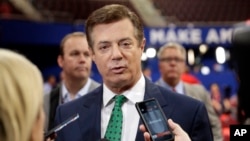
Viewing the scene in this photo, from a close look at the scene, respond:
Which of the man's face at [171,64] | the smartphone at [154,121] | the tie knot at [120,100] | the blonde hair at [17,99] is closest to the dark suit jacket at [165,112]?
the tie knot at [120,100]

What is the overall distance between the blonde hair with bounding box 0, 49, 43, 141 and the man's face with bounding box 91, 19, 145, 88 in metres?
0.75

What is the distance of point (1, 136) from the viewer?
1.18m

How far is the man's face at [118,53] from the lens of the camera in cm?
195

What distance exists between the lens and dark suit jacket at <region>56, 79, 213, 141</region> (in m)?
1.91

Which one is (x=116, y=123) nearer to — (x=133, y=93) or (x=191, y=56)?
(x=133, y=93)

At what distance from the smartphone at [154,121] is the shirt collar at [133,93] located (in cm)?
28

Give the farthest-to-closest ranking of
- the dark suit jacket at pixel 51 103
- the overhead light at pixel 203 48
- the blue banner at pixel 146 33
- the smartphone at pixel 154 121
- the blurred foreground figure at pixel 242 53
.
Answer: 1. the overhead light at pixel 203 48
2. the blue banner at pixel 146 33
3. the dark suit jacket at pixel 51 103
4. the smartphone at pixel 154 121
5. the blurred foreground figure at pixel 242 53

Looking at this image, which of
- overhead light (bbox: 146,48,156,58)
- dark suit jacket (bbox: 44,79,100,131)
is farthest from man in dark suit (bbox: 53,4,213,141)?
overhead light (bbox: 146,48,156,58)

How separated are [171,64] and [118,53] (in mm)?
2254

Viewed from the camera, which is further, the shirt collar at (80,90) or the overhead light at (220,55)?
the overhead light at (220,55)

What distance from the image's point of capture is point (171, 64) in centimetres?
416

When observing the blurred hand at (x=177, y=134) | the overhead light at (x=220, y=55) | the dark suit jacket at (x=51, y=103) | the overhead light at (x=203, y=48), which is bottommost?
the overhead light at (x=220, y=55)

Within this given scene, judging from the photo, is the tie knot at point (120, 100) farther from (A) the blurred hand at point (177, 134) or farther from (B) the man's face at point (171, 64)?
(B) the man's face at point (171, 64)

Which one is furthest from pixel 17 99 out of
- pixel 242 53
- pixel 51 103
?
pixel 51 103
